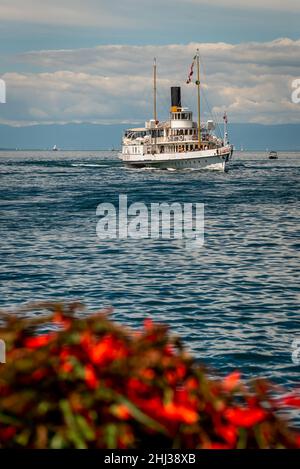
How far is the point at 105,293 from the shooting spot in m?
20.2

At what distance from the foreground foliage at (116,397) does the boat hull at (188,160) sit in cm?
10398

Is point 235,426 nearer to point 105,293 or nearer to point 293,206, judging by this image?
point 105,293

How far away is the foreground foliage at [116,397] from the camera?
6.35 feet

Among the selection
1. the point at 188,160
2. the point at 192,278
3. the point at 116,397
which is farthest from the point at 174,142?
the point at 116,397

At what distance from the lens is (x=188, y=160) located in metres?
109

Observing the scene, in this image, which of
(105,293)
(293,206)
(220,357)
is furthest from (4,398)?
(293,206)

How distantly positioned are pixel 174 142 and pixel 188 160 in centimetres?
765

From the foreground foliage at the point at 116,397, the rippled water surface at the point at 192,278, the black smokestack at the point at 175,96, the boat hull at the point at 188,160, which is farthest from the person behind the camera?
the black smokestack at the point at 175,96

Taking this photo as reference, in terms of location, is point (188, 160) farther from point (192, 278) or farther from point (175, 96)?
point (192, 278)

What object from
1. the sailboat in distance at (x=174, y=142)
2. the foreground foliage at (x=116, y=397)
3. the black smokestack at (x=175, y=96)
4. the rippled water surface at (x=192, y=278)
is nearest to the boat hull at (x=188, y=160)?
the sailboat in distance at (x=174, y=142)

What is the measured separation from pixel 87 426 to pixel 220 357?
12.2m

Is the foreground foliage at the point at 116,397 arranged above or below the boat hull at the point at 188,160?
below

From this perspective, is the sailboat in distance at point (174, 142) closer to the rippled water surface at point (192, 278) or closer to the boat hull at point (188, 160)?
the boat hull at point (188, 160)

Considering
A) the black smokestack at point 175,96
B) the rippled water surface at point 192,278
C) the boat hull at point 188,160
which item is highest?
the black smokestack at point 175,96
